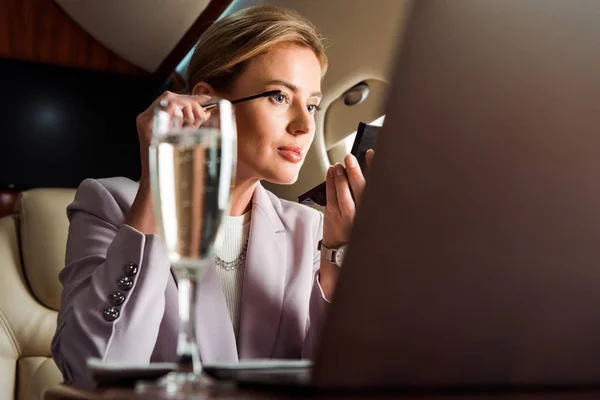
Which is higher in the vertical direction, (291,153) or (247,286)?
(291,153)

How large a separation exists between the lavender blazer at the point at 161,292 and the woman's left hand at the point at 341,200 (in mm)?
90

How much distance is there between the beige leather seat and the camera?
177cm

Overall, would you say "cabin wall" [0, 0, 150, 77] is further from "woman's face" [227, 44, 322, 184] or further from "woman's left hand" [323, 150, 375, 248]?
"woman's left hand" [323, 150, 375, 248]

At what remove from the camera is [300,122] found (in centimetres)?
138

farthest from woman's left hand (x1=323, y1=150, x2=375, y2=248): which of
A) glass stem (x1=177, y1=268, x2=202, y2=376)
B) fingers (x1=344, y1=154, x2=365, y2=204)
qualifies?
glass stem (x1=177, y1=268, x2=202, y2=376)

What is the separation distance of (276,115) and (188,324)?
0.98 m

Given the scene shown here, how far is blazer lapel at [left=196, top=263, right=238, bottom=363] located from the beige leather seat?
0.84m

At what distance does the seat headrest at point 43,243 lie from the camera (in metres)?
1.84

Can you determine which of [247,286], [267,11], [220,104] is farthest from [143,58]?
[220,104]

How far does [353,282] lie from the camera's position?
0.96 feet

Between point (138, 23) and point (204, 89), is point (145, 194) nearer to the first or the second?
point (204, 89)

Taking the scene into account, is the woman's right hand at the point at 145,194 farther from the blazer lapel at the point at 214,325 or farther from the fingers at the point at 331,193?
the fingers at the point at 331,193

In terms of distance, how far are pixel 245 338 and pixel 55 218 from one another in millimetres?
972

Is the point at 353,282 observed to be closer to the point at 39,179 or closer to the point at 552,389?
the point at 552,389
